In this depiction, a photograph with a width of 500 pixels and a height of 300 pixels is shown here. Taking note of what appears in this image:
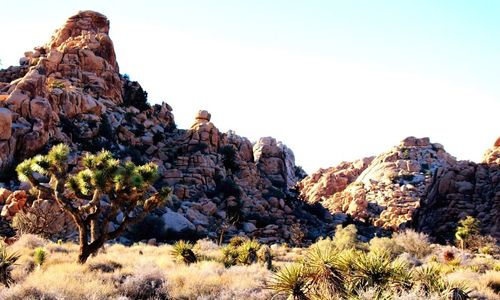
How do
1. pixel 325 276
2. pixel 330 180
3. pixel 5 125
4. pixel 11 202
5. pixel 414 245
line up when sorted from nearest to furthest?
pixel 325 276
pixel 11 202
pixel 414 245
pixel 5 125
pixel 330 180

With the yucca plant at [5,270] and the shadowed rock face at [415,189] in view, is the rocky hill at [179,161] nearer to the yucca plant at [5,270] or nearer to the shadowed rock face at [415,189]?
the shadowed rock face at [415,189]

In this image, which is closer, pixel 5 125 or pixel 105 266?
pixel 105 266

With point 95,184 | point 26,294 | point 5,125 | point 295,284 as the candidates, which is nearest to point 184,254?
point 95,184

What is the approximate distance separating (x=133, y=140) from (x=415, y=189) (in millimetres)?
43406

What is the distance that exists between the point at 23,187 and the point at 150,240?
32.0 ft

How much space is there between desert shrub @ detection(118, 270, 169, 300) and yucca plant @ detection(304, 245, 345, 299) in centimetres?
434

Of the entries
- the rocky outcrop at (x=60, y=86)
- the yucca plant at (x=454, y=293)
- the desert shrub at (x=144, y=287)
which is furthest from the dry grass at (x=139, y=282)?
the rocky outcrop at (x=60, y=86)

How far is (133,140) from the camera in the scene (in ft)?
153

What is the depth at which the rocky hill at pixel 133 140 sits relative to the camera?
116 feet

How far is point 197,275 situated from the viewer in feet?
44.3

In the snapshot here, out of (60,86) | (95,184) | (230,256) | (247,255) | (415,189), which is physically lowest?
(230,256)

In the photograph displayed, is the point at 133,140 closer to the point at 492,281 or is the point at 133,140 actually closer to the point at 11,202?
the point at 11,202

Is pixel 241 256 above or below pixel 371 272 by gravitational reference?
below

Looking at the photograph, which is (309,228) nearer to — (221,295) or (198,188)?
(198,188)
